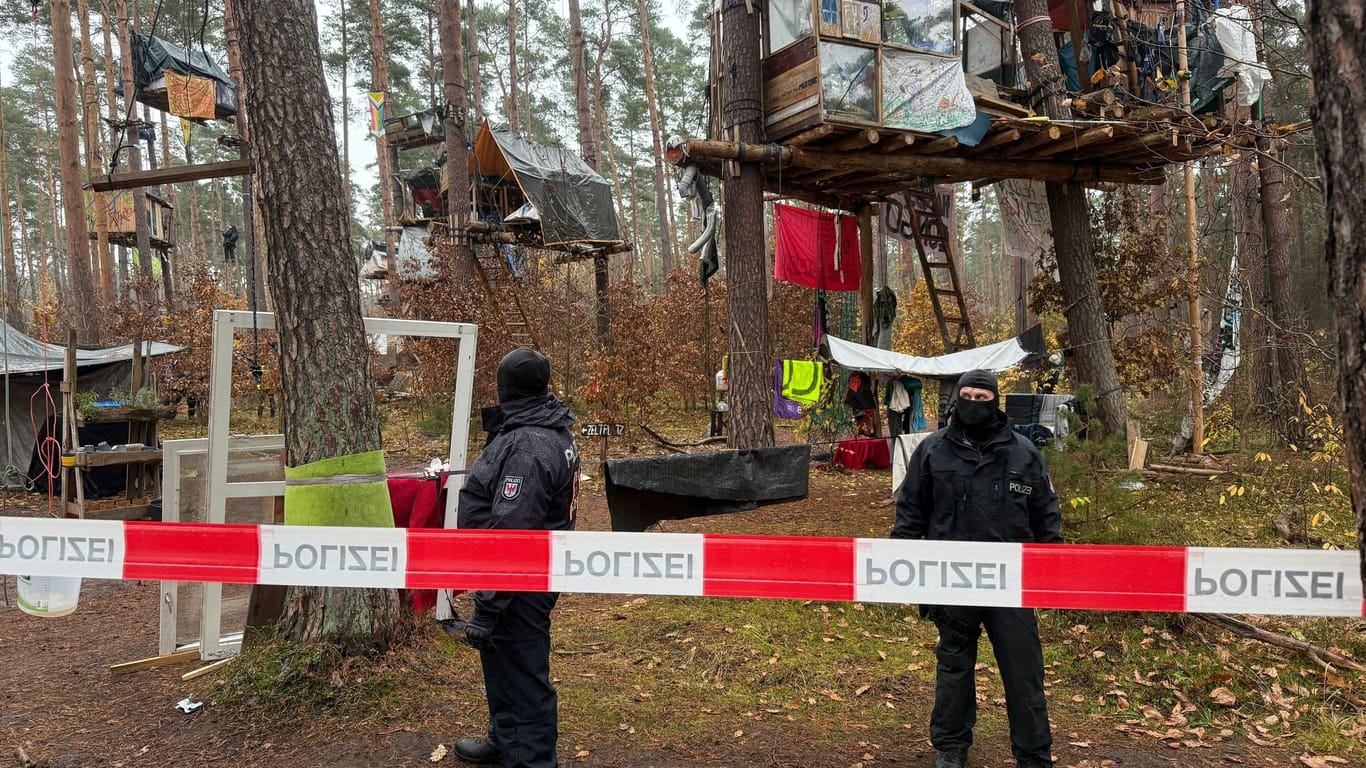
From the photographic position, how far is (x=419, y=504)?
4.69 m

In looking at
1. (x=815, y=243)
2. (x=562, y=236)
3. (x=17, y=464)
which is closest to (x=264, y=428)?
(x=17, y=464)

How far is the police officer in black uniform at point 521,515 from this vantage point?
3.03 m

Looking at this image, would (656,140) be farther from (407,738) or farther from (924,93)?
(407,738)

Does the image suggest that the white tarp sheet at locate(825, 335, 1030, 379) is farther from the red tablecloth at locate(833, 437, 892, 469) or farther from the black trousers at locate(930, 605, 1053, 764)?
the black trousers at locate(930, 605, 1053, 764)

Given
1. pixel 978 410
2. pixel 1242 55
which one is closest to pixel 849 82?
pixel 978 410

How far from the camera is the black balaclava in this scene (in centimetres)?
328

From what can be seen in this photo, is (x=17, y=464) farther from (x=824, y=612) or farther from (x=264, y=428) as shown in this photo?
(x=824, y=612)

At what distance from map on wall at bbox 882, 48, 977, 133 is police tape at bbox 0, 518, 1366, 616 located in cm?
606

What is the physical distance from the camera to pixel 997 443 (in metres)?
3.29

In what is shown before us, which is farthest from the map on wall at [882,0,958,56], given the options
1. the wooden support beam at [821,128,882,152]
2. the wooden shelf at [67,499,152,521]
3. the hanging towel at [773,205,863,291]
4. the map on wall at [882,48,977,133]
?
the wooden shelf at [67,499,152,521]

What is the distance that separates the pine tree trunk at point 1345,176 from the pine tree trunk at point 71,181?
15.6m

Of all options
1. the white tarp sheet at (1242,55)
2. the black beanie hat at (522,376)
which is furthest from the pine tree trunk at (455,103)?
the white tarp sheet at (1242,55)

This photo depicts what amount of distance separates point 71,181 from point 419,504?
1246 centimetres

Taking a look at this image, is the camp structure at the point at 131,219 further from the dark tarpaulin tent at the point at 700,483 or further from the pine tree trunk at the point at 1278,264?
the pine tree trunk at the point at 1278,264
